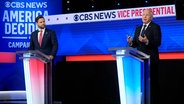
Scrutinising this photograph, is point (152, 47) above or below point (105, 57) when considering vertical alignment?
above

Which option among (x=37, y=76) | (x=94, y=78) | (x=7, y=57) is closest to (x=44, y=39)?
(x=37, y=76)

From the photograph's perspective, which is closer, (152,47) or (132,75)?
(132,75)

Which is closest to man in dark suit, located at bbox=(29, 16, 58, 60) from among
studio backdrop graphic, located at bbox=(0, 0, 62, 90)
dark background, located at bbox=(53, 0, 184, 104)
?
dark background, located at bbox=(53, 0, 184, 104)

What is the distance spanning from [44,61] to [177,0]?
6.64 feet

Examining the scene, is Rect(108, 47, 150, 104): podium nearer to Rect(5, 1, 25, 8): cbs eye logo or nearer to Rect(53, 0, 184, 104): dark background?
Rect(53, 0, 184, 104): dark background

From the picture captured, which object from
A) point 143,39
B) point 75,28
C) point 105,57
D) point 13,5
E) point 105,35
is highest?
point 13,5

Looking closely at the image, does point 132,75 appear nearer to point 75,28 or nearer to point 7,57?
point 75,28

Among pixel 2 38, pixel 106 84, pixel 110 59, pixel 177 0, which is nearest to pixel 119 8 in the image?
pixel 110 59

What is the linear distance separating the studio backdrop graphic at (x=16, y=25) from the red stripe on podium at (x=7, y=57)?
0.06m

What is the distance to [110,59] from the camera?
7.19 metres

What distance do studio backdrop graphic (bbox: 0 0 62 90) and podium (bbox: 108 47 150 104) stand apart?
3.77 meters

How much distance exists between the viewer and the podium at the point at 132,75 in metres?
3.86

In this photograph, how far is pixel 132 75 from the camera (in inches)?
160

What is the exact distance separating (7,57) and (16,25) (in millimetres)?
687
